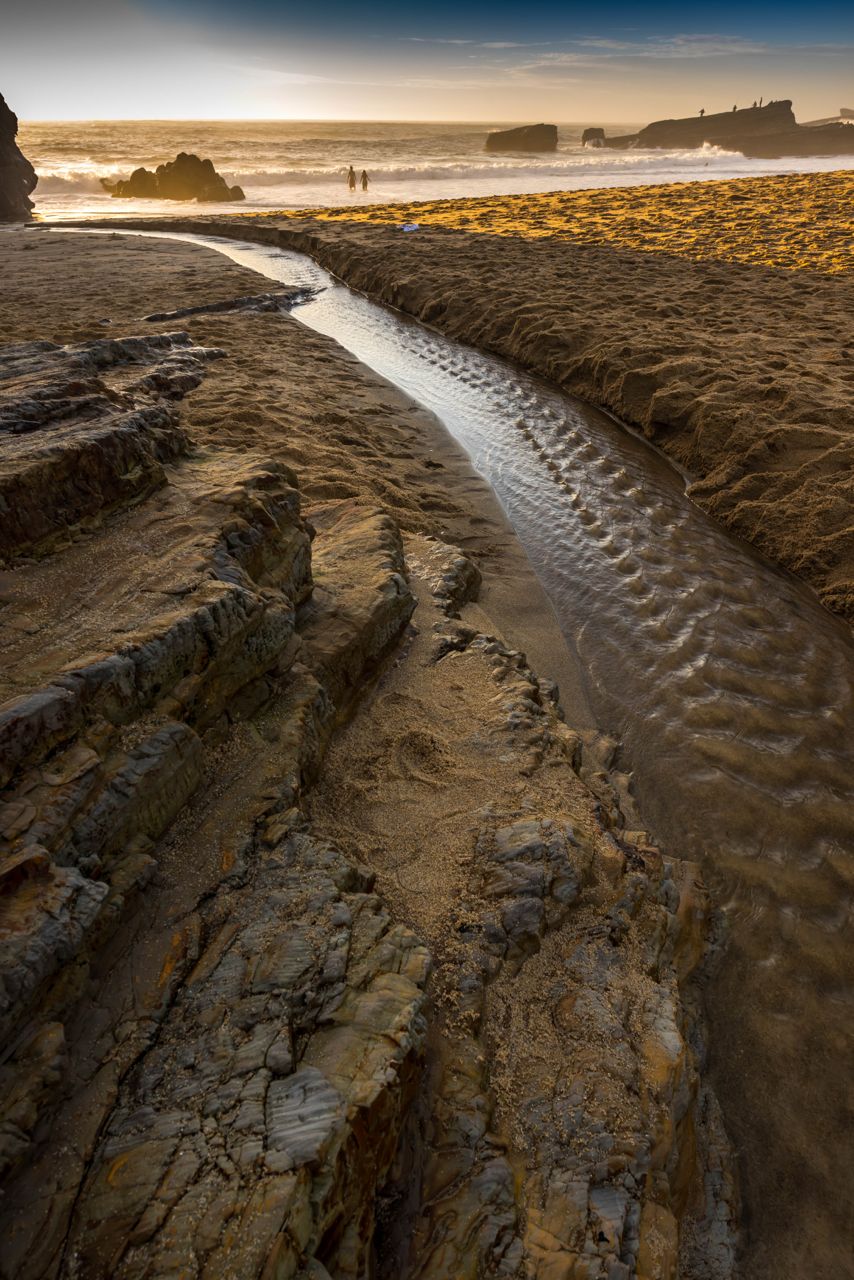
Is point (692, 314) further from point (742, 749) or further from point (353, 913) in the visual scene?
point (353, 913)

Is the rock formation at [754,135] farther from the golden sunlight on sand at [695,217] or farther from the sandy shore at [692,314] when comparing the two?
the sandy shore at [692,314]

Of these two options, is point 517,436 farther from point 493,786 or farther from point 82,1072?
point 82,1072

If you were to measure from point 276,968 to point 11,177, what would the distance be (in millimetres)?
35916

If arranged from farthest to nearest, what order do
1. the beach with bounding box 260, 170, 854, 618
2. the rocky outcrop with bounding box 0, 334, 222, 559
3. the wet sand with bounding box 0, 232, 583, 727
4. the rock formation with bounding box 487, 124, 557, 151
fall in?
1. the rock formation with bounding box 487, 124, 557, 151
2. the beach with bounding box 260, 170, 854, 618
3. the wet sand with bounding box 0, 232, 583, 727
4. the rocky outcrop with bounding box 0, 334, 222, 559

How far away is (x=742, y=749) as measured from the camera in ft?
13.6

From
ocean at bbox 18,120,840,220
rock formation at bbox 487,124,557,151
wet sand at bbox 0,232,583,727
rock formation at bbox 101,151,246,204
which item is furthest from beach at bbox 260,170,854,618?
rock formation at bbox 487,124,557,151

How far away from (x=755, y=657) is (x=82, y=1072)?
4.57 metres

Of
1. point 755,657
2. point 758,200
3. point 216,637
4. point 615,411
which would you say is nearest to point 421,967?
point 216,637

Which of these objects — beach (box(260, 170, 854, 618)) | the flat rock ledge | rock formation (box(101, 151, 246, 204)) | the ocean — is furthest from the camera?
rock formation (box(101, 151, 246, 204))

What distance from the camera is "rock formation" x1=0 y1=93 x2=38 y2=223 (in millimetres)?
27109

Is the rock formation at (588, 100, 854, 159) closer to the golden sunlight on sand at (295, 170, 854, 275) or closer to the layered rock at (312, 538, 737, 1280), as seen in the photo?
the golden sunlight on sand at (295, 170, 854, 275)

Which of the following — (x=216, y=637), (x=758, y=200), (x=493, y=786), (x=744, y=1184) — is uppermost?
(x=758, y=200)

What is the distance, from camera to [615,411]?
892cm

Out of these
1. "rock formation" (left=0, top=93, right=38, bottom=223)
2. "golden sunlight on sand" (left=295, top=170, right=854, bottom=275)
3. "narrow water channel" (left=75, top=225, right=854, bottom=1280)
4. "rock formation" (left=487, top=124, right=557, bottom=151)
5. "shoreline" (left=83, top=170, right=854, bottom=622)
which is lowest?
"narrow water channel" (left=75, top=225, right=854, bottom=1280)
